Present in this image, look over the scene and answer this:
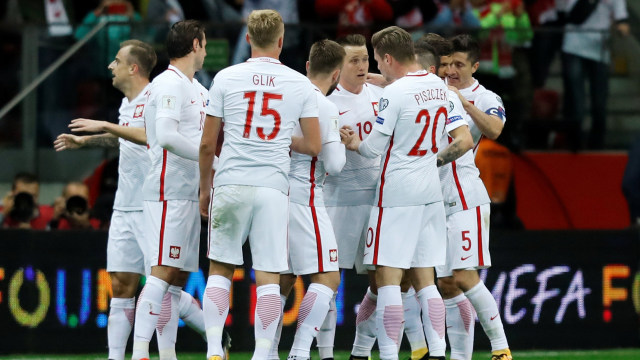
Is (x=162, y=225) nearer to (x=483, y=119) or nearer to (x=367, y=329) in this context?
(x=367, y=329)

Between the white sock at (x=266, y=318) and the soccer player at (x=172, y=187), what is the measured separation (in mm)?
941

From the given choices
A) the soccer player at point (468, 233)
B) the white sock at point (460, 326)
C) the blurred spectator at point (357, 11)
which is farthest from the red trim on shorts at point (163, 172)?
the blurred spectator at point (357, 11)

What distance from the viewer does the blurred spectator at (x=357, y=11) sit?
44.4ft

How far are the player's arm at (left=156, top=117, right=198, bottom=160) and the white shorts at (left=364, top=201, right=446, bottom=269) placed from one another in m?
1.36

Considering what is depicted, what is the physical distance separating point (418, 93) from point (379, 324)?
1.61 meters

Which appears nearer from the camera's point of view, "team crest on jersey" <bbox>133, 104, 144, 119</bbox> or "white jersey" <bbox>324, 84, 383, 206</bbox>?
"white jersey" <bbox>324, 84, 383, 206</bbox>

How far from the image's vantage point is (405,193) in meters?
8.79

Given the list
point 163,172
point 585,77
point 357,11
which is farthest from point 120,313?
point 585,77

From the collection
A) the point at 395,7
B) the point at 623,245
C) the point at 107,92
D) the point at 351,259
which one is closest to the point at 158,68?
the point at 107,92

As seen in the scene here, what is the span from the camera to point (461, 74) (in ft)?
31.7

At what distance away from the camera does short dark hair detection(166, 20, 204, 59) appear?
9008 mm

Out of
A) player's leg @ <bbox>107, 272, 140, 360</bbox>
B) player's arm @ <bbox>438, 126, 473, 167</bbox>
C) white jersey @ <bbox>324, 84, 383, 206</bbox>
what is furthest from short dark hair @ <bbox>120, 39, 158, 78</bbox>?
player's arm @ <bbox>438, 126, 473, 167</bbox>

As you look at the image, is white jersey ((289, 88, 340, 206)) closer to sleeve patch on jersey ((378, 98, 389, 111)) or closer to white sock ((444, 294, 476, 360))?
sleeve patch on jersey ((378, 98, 389, 111))

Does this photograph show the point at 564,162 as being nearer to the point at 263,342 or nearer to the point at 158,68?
the point at 158,68
